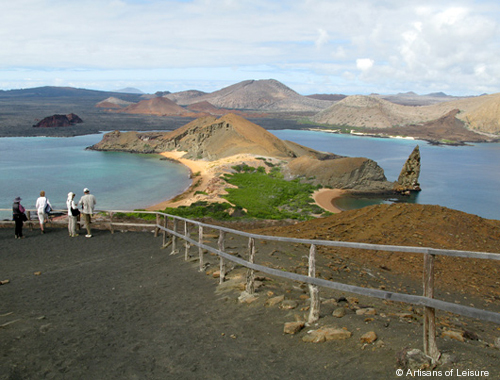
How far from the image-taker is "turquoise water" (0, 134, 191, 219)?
4297 cm

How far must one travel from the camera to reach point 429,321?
16.5ft

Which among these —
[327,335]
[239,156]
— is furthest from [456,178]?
[327,335]

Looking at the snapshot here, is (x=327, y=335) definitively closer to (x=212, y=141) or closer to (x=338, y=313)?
(x=338, y=313)

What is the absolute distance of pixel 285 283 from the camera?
8.78m

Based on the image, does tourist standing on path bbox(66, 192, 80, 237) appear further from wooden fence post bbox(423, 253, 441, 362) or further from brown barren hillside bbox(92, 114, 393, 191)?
brown barren hillside bbox(92, 114, 393, 191)

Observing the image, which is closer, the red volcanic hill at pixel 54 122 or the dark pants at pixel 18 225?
the dark pants at pixel 18 225

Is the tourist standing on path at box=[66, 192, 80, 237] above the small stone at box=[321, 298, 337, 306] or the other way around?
the other way around

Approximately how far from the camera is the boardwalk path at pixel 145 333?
220 inches

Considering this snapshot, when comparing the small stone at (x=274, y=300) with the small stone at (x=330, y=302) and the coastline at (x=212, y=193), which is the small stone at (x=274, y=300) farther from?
the coastline at (x=212, y=193)

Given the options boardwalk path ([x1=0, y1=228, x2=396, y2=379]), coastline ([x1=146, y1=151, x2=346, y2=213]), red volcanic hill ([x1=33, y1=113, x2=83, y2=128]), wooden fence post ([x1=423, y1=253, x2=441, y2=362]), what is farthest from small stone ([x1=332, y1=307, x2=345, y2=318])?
red volcanic hill ([x1=33, y1=113, x2=83, y2=128])

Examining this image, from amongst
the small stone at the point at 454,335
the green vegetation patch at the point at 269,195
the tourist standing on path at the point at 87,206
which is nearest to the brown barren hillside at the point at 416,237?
the small stone at the point at 454,335

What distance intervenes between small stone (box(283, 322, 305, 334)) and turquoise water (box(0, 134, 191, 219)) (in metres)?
33.2

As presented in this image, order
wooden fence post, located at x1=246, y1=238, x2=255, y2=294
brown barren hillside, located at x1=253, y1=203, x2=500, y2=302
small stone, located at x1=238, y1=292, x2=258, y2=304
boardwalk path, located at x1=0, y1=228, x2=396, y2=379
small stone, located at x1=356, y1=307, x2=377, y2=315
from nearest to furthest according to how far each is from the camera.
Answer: boardwalk path, located at x1=0, y1=228, x2=396, y2=379, small stone, located at x1=356, y1=307, x2=377, y2=315, small stone, located at x1=238, y1=292, x2=258, y2=304, wooden fence post, located at x1=246, y1=238, x2=255, y2=294, brown barren hillside, located at x1=253, y1=203, x2=500, y2=302

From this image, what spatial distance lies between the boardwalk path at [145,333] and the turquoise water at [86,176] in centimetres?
2728
